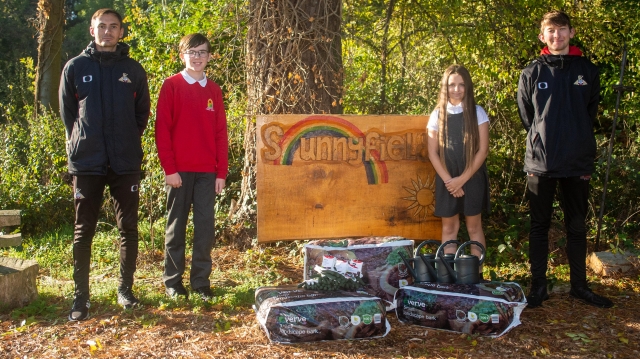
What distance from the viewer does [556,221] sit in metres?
7.05

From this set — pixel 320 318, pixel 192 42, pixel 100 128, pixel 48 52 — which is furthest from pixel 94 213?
pixel 48 52

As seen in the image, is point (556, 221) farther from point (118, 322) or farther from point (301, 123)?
point (118, 322)

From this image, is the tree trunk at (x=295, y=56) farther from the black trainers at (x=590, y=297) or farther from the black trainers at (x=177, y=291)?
the black trainers at (x=590, y=297)

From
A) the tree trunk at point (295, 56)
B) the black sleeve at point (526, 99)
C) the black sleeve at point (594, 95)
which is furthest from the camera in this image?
the tree trunk at point (295, 56)

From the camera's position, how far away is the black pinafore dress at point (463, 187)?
5180mm

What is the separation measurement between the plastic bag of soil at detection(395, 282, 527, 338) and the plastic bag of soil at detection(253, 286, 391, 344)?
0.36 meters

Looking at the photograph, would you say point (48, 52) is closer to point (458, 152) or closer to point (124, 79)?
point (124, 79)

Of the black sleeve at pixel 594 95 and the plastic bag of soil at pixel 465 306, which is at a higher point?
the black sleeve at pixel 594 95

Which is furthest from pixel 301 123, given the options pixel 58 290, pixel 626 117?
pixel 626 117

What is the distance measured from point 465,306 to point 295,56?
302cm

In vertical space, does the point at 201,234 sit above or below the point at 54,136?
below

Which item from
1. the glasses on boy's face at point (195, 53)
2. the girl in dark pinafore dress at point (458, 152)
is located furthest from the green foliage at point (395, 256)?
the glasses on boy's face at point (195, 53)

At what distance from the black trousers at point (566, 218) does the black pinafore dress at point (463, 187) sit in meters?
0.41

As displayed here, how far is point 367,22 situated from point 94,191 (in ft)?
14.2
